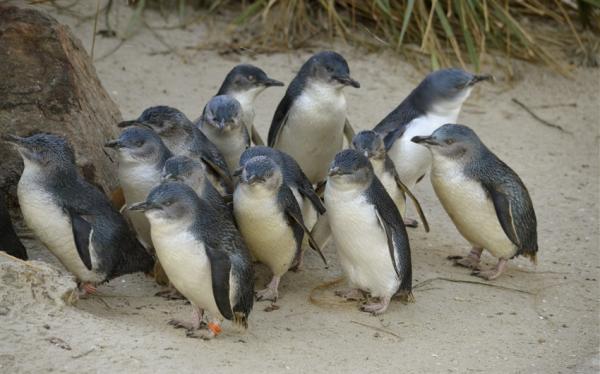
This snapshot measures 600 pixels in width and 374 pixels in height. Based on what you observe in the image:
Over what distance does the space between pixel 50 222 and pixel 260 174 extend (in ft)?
3.46

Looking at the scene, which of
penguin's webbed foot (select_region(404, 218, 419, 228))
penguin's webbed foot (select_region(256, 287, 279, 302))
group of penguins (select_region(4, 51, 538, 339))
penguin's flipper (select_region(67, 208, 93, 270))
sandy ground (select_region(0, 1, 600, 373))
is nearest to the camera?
sandy ground (select_region(0, 1, 600, 373))

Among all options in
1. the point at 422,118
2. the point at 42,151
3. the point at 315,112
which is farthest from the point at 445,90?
the point at 42,151

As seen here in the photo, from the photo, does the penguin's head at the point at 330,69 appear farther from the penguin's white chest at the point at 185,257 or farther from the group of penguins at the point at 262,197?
the penguin's white chest at the point at 185,257

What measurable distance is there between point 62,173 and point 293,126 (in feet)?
6.34

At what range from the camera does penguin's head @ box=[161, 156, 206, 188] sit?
17.7 ft

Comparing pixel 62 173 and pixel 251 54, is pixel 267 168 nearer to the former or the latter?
pixel 62 173

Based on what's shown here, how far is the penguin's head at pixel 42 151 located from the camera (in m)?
5.41

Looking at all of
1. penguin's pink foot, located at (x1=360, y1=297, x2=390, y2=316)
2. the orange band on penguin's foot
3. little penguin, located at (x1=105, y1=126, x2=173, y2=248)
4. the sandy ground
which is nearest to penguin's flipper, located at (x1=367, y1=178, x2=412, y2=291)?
penguin's pink foot, located at (x1=360, y1=297, x2=390, y2=316)

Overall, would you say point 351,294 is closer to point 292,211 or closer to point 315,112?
point 292,211

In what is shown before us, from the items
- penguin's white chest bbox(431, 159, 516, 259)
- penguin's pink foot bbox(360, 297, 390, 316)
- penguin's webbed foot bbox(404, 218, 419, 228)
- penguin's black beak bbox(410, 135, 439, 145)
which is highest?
penguin's black beak bbox(410, 135, 439, 145)

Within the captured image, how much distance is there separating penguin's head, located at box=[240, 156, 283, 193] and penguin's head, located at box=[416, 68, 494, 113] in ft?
5.84

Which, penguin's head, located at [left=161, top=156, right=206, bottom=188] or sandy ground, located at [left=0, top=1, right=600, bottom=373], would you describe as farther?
penguin's head, located at [left=161, top=156, right=206, bottom=188]

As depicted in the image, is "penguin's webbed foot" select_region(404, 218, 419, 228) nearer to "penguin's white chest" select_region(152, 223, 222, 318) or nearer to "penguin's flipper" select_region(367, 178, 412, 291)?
"penguin's flipper" select_region(367, 178, 412, 291)

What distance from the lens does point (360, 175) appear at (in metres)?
5.55
